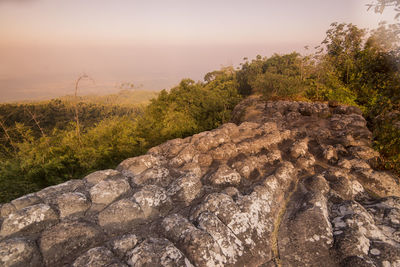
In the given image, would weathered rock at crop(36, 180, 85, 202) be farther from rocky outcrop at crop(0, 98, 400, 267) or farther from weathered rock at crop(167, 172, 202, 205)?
weathered rock at crop(167, 172, 202, 205)

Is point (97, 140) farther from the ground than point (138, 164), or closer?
Result: closer

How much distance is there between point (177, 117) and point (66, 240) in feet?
31.3

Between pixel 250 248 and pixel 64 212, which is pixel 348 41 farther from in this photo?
pixel 64 212

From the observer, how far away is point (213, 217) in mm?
2371

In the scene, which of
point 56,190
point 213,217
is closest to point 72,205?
point 56,190

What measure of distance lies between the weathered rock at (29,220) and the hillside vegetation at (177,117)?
411cm

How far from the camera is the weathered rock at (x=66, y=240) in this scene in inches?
82.1

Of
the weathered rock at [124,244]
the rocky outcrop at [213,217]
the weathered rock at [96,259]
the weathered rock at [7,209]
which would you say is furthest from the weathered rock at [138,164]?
the weathered rock at [96,259]

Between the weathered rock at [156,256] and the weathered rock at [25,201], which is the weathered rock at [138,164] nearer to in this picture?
the weathered rock at [25,201]

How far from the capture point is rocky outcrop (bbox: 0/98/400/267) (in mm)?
2037

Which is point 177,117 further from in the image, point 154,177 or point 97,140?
point 154,177

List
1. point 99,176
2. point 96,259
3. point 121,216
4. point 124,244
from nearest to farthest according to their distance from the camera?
point 96,259 → point 124,244 → point 121,216 → point 99,176

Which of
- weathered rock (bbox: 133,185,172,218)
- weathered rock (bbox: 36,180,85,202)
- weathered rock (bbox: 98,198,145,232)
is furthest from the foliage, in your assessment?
weathered rock (bbox: 133,185,172,218)

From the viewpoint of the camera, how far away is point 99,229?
95.9 inches
